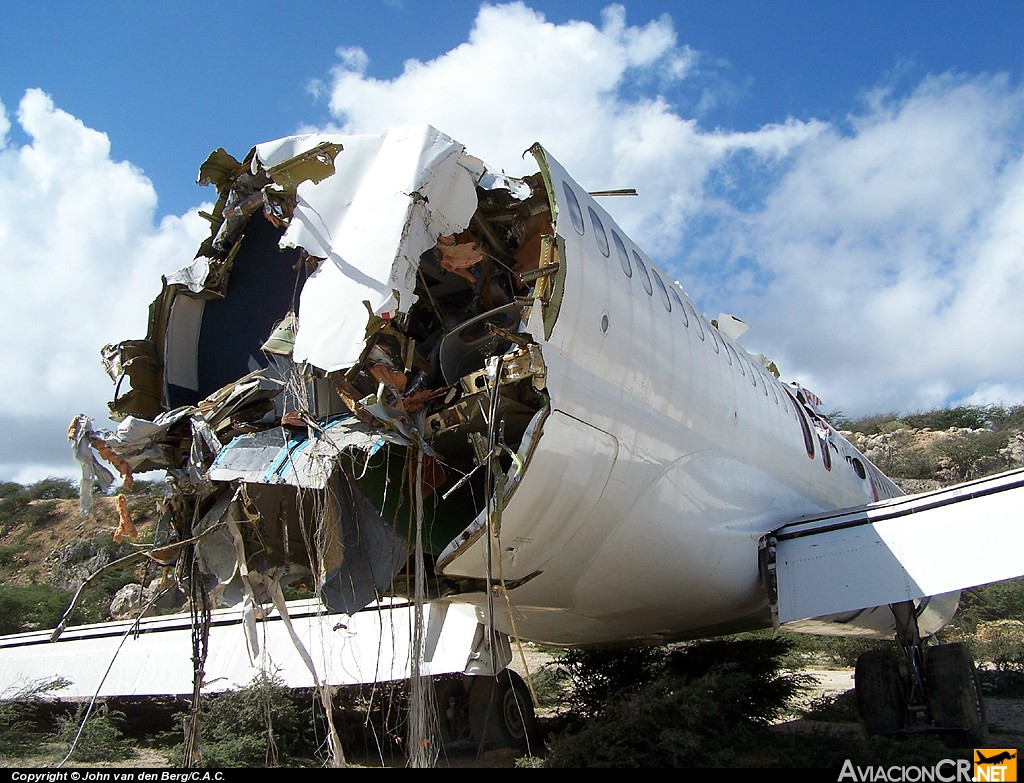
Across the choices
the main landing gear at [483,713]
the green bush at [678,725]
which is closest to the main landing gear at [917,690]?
the green bush at [678,725]

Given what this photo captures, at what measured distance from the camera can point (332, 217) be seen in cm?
443

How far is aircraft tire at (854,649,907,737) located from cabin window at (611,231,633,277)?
14.3 ft

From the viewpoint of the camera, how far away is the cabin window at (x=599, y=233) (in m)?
5.13

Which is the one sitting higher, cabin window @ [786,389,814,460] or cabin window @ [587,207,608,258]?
cabin window @ [587,207,608,258]

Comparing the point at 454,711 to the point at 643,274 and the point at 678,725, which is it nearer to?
the point at 678,725

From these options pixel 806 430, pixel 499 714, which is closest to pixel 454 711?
pixel 499 714

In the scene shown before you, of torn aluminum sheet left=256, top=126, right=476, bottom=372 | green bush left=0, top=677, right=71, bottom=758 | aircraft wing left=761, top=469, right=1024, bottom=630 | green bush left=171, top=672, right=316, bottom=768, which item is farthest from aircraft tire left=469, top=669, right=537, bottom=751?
green bush left=0, top=677, right=71, bottom=758

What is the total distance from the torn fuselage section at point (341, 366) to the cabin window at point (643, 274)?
0.98m

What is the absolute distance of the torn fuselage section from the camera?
4.26 m

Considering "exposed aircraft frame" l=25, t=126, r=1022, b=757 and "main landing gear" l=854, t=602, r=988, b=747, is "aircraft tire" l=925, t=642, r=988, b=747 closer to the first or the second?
"main landing gear" l=854, t=602, r=988, b=747

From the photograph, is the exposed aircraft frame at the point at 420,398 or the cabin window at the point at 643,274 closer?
the exposed aircraft frame at the point at 420,398

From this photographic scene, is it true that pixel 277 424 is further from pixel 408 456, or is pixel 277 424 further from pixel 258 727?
pixel 258 727

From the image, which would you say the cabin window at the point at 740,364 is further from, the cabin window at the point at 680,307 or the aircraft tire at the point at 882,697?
the aircraft tire at the point at 882,697

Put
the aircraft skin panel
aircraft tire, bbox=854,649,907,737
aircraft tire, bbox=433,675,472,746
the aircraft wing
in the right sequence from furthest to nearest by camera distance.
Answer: aircraft tire, bbox=433,675,472,746
the aircraft skin panel
aircraft tire, bbox=854,649,907,737
the aircraft wing
